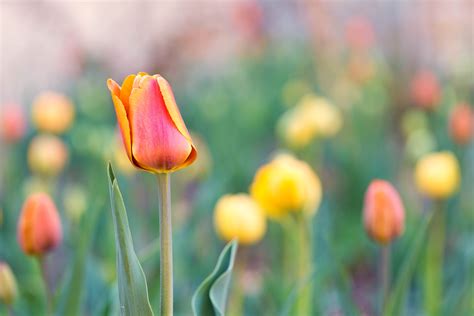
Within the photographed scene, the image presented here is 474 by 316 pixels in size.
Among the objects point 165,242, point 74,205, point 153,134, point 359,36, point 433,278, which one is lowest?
point 433,278

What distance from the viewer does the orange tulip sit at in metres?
0.82

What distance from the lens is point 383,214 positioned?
1.28 metres

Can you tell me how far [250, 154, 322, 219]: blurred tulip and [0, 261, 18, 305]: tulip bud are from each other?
0.52m

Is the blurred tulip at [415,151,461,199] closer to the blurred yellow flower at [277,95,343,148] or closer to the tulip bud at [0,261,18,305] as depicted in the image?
the blurred yellow flower at [277,95,343,148]

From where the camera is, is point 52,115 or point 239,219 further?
point 52,115

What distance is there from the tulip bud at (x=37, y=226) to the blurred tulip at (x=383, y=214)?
1.75ft

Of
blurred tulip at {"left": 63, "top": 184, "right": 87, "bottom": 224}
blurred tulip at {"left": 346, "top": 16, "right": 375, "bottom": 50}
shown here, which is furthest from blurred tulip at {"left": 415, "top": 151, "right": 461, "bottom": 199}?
blurred tulip at {"left": 346, "top": 16, "right": 375, "bottom": 50}

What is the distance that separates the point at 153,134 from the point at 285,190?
678 mm

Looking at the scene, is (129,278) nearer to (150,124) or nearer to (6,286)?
(150,124)

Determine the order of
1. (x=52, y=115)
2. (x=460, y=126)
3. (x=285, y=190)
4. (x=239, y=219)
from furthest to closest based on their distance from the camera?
(x=52, y=115) < (x=460, y=126) < (x=239, y=219) < (x=285, y=190)

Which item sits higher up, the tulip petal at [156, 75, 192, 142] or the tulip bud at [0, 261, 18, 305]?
the tulip petal at [156, 75, 192, 142]

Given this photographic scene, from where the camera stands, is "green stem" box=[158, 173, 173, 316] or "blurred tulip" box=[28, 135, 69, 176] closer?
"green stem" box=[158, 173, 173, 316]

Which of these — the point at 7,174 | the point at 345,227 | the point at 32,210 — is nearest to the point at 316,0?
the point at 345,227

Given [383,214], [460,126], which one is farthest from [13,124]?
[383,214]
